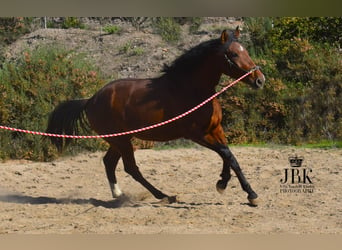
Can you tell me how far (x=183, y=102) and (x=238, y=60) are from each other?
0.75 metres

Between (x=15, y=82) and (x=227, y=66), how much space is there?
3.98 meters

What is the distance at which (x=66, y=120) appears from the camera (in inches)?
327

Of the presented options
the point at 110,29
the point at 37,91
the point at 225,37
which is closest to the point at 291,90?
the point at 110,29

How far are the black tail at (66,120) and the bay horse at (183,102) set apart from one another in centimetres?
28

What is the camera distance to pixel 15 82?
33.8 ft

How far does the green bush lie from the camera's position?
396 inches

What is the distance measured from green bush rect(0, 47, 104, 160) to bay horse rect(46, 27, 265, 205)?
6.81 feet

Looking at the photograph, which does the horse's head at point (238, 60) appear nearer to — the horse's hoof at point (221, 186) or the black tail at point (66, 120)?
the horse's hoof at point (221, 186)

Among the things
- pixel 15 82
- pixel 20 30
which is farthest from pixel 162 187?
pixel 20 30

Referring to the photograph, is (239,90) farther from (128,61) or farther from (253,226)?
(253,226)

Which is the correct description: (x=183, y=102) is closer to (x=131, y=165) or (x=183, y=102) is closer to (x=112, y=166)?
(x=131, y=165)

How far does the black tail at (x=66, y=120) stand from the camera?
8.30 meters

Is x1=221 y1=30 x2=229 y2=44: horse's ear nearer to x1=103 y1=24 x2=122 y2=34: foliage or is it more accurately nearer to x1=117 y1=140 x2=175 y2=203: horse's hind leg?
x1=117 y1=140 x2=175 y2=203: horse's hind leg

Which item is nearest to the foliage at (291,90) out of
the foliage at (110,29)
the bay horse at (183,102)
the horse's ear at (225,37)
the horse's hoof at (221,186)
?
the foliage at (110,29)
